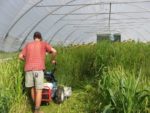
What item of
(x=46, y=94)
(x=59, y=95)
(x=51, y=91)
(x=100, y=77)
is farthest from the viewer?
(x=100, y=77)

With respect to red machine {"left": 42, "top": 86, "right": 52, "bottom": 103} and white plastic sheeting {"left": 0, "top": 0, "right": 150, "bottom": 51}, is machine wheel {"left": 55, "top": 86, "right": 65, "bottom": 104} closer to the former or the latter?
red machine {"left": 42, "top": 86, "right": 52, "bottom": 103}

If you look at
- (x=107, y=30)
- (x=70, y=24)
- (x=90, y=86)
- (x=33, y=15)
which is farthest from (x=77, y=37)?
(x=90, y=86)

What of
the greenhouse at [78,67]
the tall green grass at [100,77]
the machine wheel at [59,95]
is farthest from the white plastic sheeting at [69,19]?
the machine wheel at [59,95]

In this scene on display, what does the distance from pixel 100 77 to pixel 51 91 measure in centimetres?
128

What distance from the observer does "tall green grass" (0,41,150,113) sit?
570cm

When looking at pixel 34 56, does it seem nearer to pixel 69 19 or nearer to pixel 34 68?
pixel 34 68

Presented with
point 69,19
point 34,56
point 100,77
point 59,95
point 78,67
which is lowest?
point 59,95

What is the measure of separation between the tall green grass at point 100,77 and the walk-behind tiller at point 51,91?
1.35 feet

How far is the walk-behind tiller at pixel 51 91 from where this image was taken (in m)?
7.69

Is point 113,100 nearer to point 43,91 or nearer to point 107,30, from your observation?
point 43,91

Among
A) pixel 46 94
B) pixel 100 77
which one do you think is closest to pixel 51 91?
pixel 46 94

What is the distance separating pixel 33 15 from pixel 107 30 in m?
12.5

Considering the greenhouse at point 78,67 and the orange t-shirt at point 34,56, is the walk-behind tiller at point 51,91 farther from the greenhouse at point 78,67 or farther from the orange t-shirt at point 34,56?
the orange t-shirt at point 34,56

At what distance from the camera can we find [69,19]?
2236 cm
